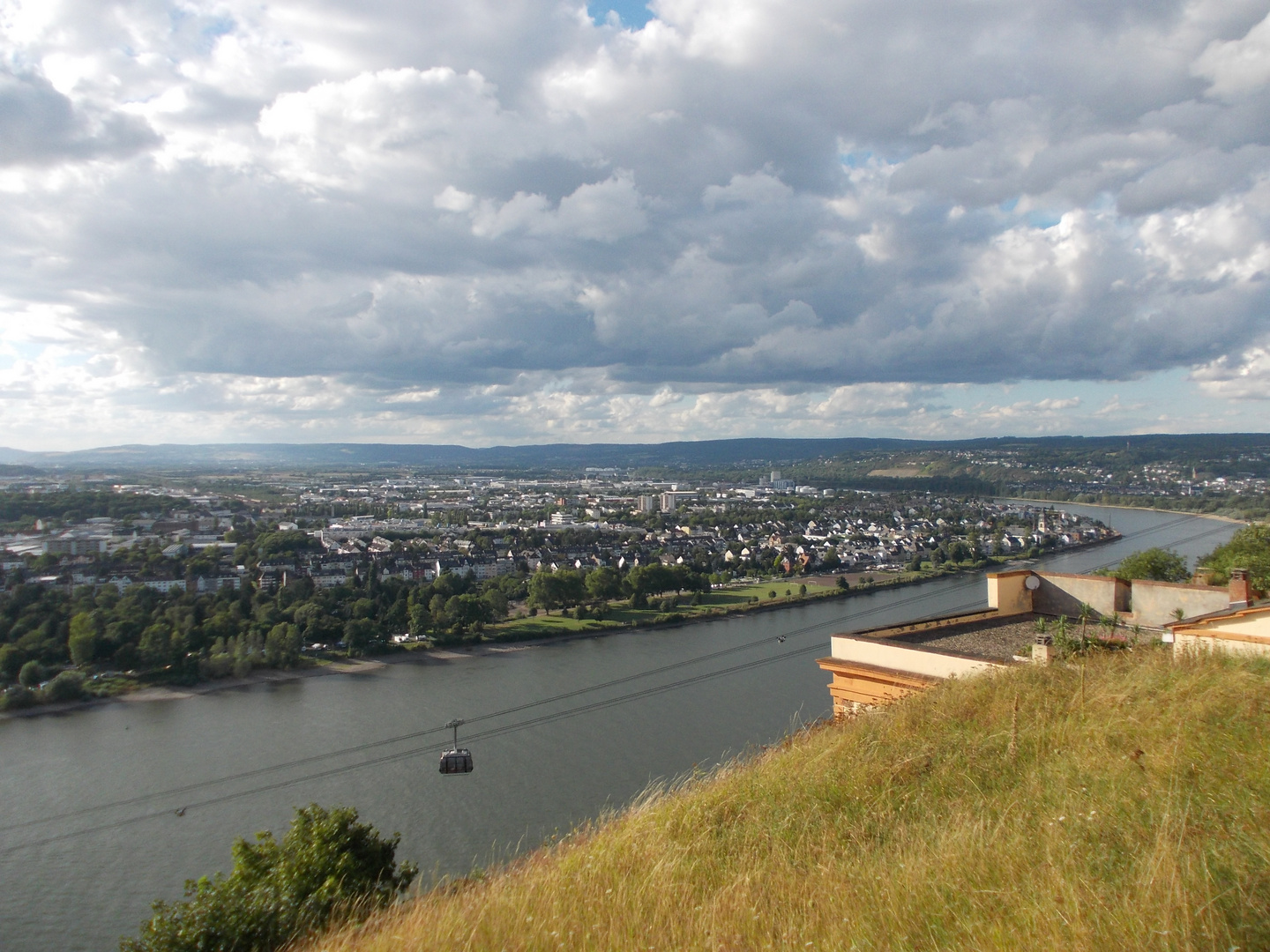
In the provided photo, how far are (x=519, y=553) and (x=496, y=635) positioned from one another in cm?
867

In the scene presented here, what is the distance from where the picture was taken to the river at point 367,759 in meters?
6.21

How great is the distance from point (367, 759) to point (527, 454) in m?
88.6

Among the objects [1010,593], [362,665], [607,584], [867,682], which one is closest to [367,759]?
[362,665]

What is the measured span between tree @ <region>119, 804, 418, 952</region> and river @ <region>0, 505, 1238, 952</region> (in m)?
1.51

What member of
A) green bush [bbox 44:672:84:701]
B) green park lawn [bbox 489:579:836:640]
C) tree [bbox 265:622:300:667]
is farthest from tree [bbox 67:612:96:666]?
green park lawn [bbox 489:579:836:640]

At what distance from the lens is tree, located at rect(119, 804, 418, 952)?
228cm

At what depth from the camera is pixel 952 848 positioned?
1.33 meters

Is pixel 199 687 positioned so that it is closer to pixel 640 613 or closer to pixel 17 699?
pixel 17 699

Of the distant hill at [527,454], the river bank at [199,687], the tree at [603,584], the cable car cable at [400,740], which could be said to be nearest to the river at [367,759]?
the cable car cable at [400,740]

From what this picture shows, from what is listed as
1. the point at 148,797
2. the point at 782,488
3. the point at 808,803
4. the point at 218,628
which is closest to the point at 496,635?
the point at 218,628

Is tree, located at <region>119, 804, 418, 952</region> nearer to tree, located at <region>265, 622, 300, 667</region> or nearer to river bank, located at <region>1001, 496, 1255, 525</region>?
tree, located at <region>265, 622, 300, 667</region>

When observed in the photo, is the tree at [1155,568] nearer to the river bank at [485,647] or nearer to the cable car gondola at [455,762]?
the river bank at [485,647]

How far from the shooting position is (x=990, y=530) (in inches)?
1065

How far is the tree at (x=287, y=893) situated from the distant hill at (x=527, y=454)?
6131 centimetres
